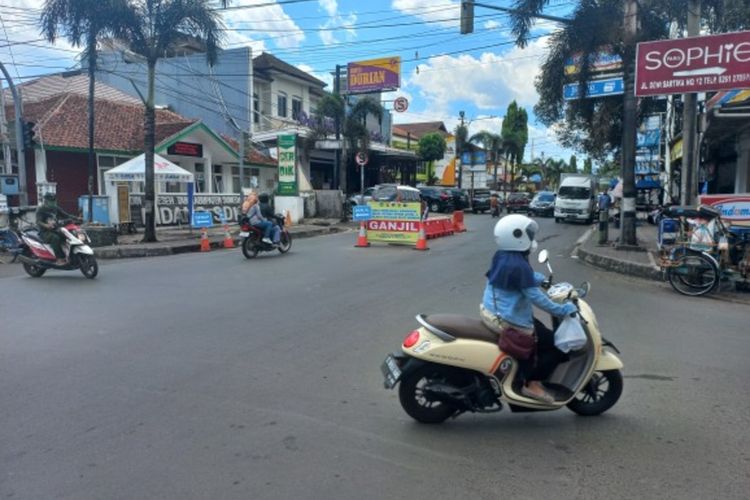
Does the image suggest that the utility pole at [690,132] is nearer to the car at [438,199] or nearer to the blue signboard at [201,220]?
the blue signboard at [201,220]

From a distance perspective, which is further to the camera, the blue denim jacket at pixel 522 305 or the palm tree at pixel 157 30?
the palm tree at pixel 157 30

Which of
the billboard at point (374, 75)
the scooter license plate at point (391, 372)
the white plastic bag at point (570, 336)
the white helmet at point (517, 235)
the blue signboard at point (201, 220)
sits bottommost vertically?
the scooter license plate at point (391, 372)

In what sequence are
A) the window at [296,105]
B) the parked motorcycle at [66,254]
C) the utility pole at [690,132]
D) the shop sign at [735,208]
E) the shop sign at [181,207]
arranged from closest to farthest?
the shop sign at [735,208] < the parked motorcycle at [66,254] < the utility pole at [690,132] < the shop sign at [181,207] < the window at [296,105]

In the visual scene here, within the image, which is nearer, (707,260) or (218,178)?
(707,260)

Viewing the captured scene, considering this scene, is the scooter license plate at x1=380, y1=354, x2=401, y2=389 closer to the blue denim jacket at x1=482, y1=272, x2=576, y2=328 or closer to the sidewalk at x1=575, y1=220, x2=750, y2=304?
the blue denim jacket at x1=482, y1=272, x2=576, y2=328

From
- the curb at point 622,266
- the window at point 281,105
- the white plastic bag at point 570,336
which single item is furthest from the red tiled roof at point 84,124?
the white plastic bag at point 570,336

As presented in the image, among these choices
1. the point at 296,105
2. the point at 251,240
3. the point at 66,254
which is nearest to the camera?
the point at 66,254

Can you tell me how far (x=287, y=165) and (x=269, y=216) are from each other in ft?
36.6

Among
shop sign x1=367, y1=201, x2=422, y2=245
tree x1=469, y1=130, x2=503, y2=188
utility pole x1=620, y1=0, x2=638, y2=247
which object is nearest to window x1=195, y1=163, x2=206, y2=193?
shop sign x1=367, y1=201, x2=422, y2=245

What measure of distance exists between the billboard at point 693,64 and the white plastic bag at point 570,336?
11169 millimetres

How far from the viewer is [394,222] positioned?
17.4 m

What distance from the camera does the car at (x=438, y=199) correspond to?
36156 mm

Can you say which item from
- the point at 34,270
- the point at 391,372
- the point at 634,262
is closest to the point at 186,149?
the point at 34,270

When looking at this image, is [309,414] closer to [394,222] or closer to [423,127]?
[394,222]
